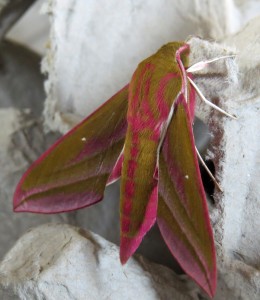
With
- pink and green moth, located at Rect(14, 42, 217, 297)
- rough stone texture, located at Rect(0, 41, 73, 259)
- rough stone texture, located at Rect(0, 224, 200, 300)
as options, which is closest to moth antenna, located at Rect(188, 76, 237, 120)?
pink and green moth, located at Rect(14, 42, 217, 297)

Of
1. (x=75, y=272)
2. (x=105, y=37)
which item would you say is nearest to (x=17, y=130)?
(x=105, y=37)

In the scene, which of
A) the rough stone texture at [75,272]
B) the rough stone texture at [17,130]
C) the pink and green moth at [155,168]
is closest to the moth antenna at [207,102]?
the pink and green moth at [155,168]

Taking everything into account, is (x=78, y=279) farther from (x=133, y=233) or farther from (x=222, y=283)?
(x=222, y=283)

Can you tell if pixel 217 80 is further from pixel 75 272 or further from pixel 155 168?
pixel 75 272

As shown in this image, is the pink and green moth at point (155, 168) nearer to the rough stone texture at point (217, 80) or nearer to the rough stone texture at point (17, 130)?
the rough stone texture at point (217, 80)

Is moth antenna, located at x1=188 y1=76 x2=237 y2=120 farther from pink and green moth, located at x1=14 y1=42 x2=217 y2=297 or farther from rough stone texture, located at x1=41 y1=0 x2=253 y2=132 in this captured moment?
rough stone texture, located at x1=41 y1=0 x2=253 y2=132

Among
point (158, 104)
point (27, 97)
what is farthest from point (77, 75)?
point (158, 104)
